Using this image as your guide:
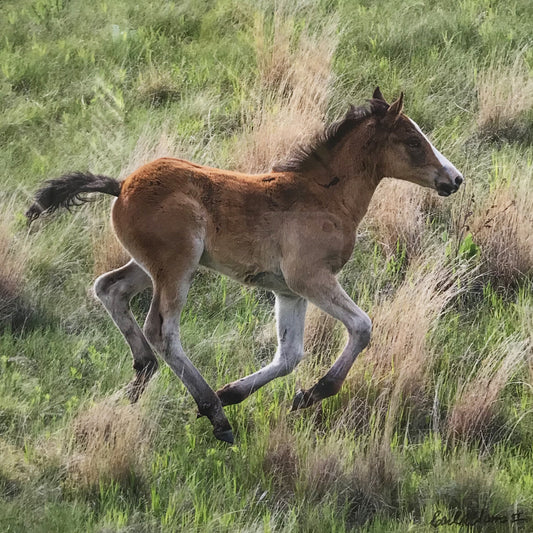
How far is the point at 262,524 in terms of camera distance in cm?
581

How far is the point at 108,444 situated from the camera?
6.12m

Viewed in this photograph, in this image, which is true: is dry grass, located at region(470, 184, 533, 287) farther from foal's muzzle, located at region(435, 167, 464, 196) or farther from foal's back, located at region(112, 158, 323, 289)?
foal's back, located at region(112, 158, 323, 289)

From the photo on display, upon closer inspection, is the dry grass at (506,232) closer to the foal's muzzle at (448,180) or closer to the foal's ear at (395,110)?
the foal's muzzle at (448,180)

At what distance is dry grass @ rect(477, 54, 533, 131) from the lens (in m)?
10.7

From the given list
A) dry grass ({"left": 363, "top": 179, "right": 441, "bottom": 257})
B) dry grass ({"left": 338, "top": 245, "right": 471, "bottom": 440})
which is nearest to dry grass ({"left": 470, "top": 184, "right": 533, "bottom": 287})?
dry grass ({"left": 363, "top": 179, "right": 441, "bottom": 257})

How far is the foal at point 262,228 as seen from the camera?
21.1ft

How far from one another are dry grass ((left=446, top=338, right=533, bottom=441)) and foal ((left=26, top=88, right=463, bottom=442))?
2.90 ft

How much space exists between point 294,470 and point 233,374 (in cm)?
118

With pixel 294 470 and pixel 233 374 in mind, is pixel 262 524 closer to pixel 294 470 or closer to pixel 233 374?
pixel 294 470

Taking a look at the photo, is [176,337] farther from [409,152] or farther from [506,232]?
[506,232]

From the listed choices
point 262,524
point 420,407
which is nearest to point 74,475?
point 262,524

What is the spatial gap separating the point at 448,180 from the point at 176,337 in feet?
6.09
